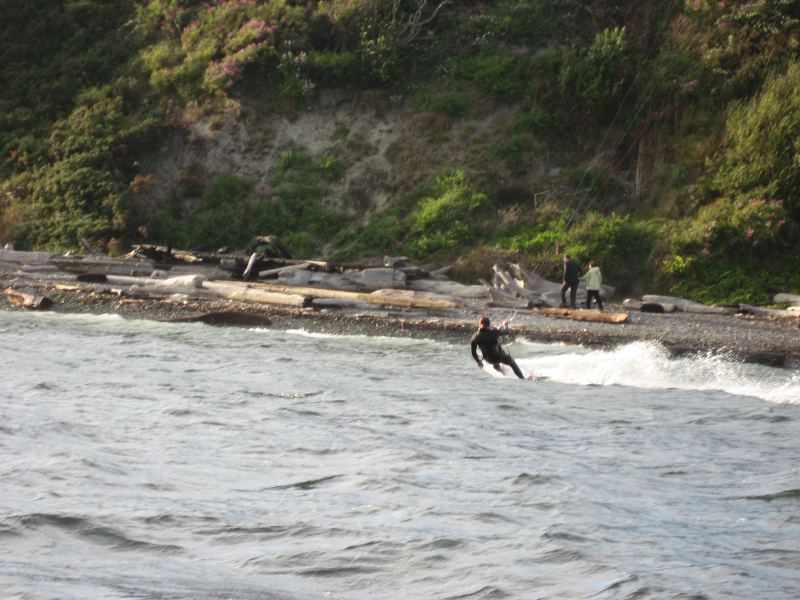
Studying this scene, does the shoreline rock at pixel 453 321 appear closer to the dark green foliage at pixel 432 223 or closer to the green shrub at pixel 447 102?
the dark green foliage at pixel 432 223

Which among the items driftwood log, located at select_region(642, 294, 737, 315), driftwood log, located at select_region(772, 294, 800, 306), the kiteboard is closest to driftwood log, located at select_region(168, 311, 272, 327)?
the kiteboard

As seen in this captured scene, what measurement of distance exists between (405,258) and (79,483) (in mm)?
19345

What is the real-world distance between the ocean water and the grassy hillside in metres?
10.6

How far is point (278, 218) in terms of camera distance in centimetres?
3697

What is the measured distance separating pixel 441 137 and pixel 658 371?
58.3ft

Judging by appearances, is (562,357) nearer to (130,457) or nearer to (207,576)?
(130,457)

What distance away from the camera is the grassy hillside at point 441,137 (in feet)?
105

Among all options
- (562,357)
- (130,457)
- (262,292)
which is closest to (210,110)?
(262,292)

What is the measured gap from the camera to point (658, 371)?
2117 centimetres

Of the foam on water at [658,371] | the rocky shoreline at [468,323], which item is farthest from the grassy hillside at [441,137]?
the foam on water at [658,371]

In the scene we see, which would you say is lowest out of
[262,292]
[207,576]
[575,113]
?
[207,576]

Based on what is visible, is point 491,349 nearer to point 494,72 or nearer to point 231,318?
point 231,318

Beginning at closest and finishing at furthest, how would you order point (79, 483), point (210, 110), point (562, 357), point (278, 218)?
point (79, 483), point (562, 357), point (278, 218), point (210, 110)

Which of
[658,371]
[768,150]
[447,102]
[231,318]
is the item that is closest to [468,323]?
[658,371]
